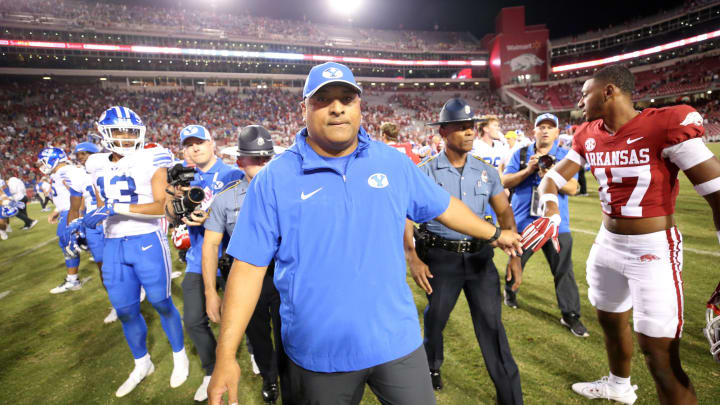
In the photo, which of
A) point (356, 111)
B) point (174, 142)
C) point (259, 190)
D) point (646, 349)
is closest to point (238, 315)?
point (259, 190)

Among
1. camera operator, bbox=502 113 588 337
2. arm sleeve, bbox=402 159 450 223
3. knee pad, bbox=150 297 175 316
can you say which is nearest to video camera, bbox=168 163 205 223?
knee pad, bbox=150 297 175 316

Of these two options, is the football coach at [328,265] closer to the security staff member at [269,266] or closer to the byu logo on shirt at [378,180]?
the byu logo on shirt at [378,180]

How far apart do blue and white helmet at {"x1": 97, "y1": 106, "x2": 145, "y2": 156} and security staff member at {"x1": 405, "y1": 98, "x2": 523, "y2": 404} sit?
9.53ft

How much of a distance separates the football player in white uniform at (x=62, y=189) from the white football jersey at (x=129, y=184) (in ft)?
7.53

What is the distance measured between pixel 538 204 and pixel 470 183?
175cm

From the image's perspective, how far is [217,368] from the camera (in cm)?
141

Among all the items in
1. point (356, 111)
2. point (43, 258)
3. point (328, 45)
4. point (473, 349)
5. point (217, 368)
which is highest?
point (328, 45)

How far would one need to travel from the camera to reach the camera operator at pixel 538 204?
3.92 metres

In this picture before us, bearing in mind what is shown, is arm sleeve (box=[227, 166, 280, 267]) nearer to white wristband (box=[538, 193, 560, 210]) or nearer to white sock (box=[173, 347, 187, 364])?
white wristband (box=[538, 193, 560, 210])

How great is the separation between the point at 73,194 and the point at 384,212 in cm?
575

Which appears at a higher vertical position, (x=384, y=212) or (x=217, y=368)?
(x=384, y=212)

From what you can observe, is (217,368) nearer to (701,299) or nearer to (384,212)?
(384,212)

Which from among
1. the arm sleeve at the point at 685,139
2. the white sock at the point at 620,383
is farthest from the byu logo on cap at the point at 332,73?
the white sock at the point at 620,383

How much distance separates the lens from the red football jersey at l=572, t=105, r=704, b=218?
6.98ft
